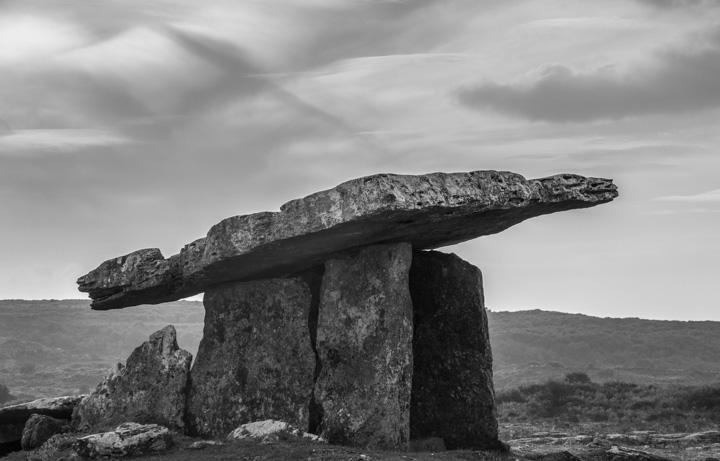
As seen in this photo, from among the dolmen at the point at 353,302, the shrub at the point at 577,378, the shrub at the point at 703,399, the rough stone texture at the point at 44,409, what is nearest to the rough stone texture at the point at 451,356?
the dolmen at the point at 353,302

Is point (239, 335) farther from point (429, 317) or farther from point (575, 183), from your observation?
point (575, 183)

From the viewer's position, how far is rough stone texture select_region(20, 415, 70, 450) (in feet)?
54.1

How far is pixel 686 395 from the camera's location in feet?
96.2

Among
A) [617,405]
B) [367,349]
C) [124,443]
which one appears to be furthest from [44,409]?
[617,405]

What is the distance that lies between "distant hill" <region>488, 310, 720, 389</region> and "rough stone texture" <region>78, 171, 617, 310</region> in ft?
135

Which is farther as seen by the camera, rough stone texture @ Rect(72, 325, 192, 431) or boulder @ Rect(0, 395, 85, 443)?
boulder @ Rect(0, 395, 85, 443)

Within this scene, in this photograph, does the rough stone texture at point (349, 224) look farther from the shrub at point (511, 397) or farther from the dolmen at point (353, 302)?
the shrub at point (511, 397)

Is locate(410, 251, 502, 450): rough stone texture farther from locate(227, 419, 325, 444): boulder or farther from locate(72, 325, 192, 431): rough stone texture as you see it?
locate(72, 325, 192, 431): rough stone texture

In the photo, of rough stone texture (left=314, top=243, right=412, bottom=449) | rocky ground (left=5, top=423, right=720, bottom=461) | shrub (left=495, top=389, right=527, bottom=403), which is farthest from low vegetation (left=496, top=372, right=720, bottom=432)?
rough stone texture (left=314, top=243, right=412, bottom=449)

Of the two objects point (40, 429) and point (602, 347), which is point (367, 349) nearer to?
point (40, 429)

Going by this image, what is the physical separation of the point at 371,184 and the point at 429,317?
4.41m

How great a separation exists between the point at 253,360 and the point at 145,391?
230 cm

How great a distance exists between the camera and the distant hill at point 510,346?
191ft

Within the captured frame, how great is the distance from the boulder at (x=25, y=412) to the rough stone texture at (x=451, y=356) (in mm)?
7544
